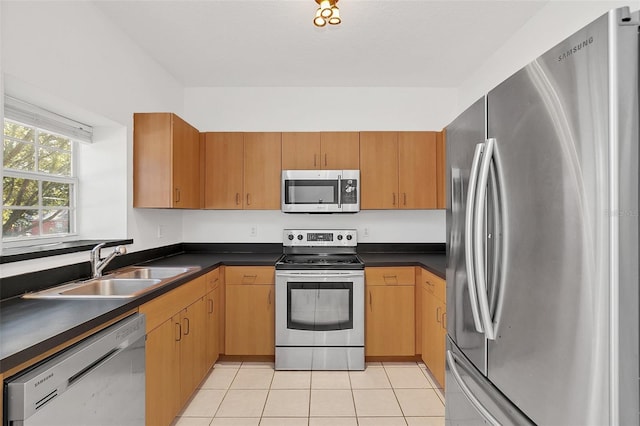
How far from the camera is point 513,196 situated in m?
1.01

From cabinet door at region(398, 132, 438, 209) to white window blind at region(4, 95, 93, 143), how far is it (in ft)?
8.41

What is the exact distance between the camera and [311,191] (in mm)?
3031

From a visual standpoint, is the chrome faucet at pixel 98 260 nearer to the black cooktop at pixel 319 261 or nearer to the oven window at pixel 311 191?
the black cooktop at pixel 319 261

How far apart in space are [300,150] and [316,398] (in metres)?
2.08

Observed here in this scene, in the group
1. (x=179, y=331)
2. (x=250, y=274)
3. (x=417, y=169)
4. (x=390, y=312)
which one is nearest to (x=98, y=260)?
(x=179, y=331)

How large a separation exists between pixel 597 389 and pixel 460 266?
670 mm

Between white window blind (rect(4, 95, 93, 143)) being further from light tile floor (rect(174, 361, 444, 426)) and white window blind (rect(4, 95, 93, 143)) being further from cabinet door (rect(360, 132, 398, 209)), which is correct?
cabinet door (rect(360, 132, 398, 209))

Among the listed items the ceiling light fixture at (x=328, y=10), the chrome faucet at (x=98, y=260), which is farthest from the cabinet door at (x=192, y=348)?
the ceiling light fixture at (x=328, y=10)

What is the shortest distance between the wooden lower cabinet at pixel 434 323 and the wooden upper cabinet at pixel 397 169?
763 millimetres

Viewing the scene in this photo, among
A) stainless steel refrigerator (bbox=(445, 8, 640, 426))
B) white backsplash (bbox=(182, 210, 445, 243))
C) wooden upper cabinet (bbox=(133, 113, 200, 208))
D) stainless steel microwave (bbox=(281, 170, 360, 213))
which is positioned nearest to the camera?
stainless steel refrigerator (bbox=(445, 8, 640, 426))

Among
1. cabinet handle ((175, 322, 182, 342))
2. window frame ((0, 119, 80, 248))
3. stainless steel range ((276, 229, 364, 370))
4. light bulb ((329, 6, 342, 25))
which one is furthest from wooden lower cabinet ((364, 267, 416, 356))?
window frame ((0, 119, 80, 248))

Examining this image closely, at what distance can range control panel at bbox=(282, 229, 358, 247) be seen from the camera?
3.26 metres

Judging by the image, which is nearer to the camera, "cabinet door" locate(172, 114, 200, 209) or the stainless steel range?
"cabinet door" locate(172, 114, 200, 209)

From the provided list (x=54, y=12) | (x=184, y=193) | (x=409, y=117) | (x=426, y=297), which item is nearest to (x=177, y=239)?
→ (x=184, y=193)
